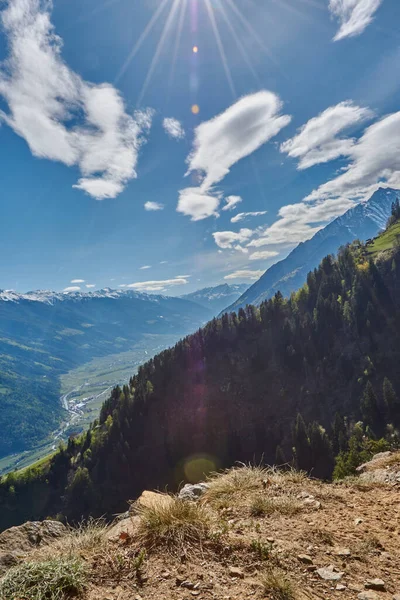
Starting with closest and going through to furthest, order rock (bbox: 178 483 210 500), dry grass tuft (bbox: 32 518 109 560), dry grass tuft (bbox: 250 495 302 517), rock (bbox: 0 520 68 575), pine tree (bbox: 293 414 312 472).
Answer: dry grass tuft (bbox: 32 518 109 560) < rock (bbox: 0 520 68 575) < dry grass tuft (bbox: 250 495 302 517) < rock (bbox: 178 483 210 500) < pine tree (bbox: 293 414 312 472)

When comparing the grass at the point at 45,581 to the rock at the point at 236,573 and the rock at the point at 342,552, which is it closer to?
the rock at the point at 236,573

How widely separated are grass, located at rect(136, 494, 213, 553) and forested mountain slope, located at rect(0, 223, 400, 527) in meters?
108

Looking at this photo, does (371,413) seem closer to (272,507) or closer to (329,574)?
(272,507)

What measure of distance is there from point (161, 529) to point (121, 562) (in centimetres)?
97

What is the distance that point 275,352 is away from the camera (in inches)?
6196

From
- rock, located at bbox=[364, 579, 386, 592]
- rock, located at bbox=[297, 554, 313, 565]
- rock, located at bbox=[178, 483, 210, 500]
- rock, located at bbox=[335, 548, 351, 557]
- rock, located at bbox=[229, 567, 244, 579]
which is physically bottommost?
rock, located at bbox=[178, 483, 210, 500]

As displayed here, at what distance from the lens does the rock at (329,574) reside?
4.93m

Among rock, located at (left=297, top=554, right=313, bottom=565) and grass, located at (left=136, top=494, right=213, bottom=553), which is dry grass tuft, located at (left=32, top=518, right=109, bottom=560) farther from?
rock, located at (left=297, top=554, right=313, bottom=565)

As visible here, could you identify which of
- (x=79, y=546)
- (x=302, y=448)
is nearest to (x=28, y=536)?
(x=79, y=546)

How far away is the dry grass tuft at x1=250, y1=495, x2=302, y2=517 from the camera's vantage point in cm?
765

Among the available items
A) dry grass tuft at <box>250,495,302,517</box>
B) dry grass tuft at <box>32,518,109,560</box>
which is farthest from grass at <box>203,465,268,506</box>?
dry grass tuft at <box>32,518,109,560</box>

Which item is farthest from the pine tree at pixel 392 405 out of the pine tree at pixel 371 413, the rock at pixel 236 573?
the rock at pixel 236 573

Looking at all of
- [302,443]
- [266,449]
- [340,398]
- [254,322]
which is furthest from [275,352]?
[302,443]

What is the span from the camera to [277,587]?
4.52m
